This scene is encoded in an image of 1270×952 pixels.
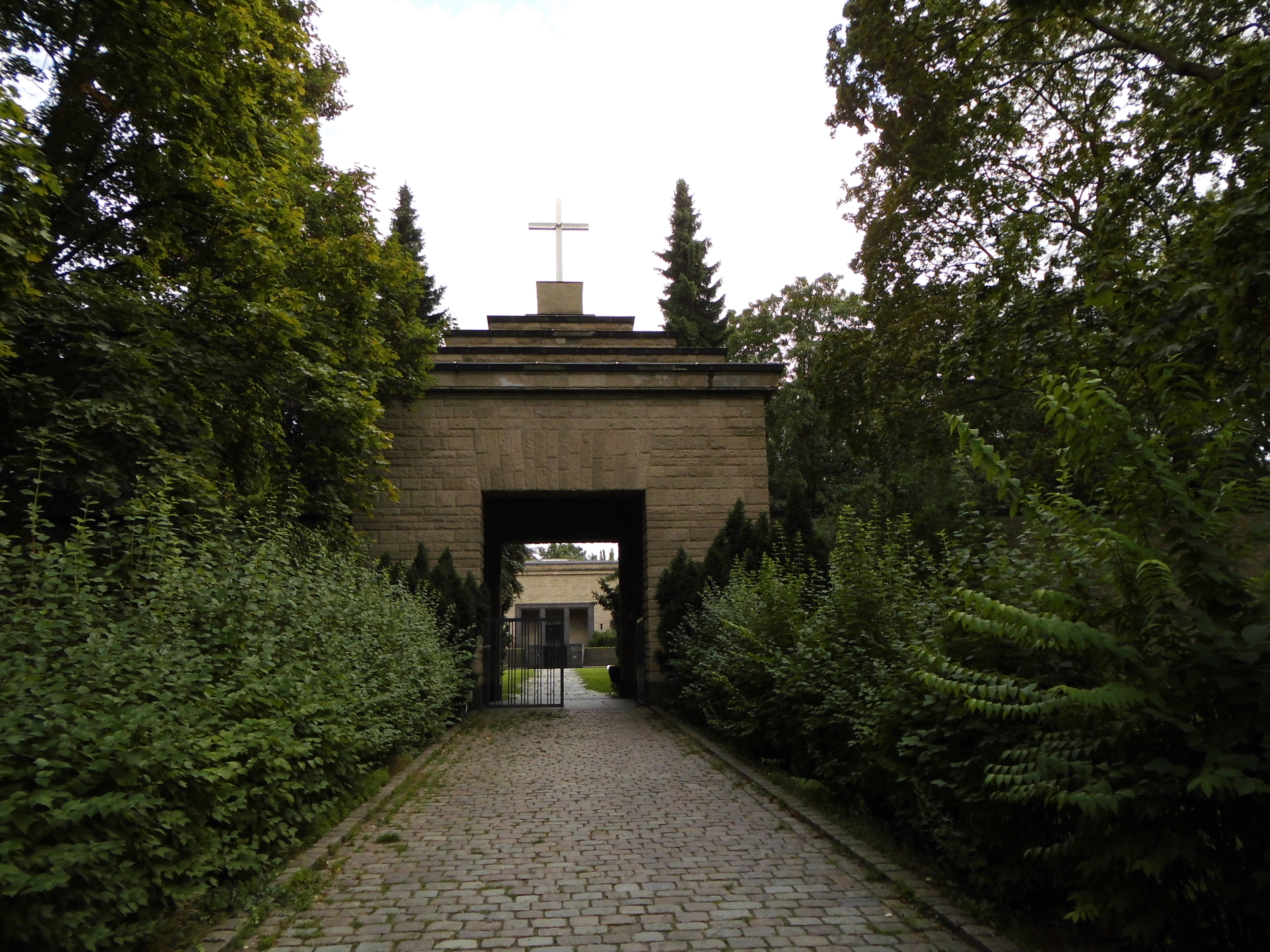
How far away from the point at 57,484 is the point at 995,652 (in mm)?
9798

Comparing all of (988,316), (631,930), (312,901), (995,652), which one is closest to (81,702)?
(312,901)

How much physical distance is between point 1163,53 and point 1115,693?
8.68 meters

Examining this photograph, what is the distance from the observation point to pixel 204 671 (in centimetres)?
511

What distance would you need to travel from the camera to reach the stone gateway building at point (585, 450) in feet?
54.7

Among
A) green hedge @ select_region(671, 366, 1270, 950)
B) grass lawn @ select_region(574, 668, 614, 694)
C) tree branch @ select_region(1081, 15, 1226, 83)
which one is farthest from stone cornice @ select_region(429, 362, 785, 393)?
green hedge @ select_region(671, 366, 1270, 950)

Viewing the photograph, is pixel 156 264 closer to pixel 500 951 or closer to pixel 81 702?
pixel 81 702

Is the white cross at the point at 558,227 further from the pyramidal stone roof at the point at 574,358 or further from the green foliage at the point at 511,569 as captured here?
the green foliage at the point at 511,569

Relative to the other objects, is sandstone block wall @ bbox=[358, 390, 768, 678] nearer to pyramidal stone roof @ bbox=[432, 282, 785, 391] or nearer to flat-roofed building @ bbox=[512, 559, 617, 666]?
pyramidal stone roof @ bbox=[432, 282, 785, 391]

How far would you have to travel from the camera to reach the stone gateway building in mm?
16688

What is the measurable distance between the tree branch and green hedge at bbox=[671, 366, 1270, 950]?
544cm

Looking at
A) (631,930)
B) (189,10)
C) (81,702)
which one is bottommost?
(631,930)

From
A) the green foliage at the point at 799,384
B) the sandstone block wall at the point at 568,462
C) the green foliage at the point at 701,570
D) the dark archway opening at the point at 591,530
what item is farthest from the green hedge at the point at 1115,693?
the green foliage at the point at 799,384

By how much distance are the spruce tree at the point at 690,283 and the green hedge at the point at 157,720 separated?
1387 inches

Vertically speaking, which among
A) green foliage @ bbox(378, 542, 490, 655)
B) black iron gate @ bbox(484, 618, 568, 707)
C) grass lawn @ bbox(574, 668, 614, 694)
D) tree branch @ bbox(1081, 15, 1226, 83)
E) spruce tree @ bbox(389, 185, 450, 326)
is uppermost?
spruce tree @ bbox(389, 185, 450, 326)
